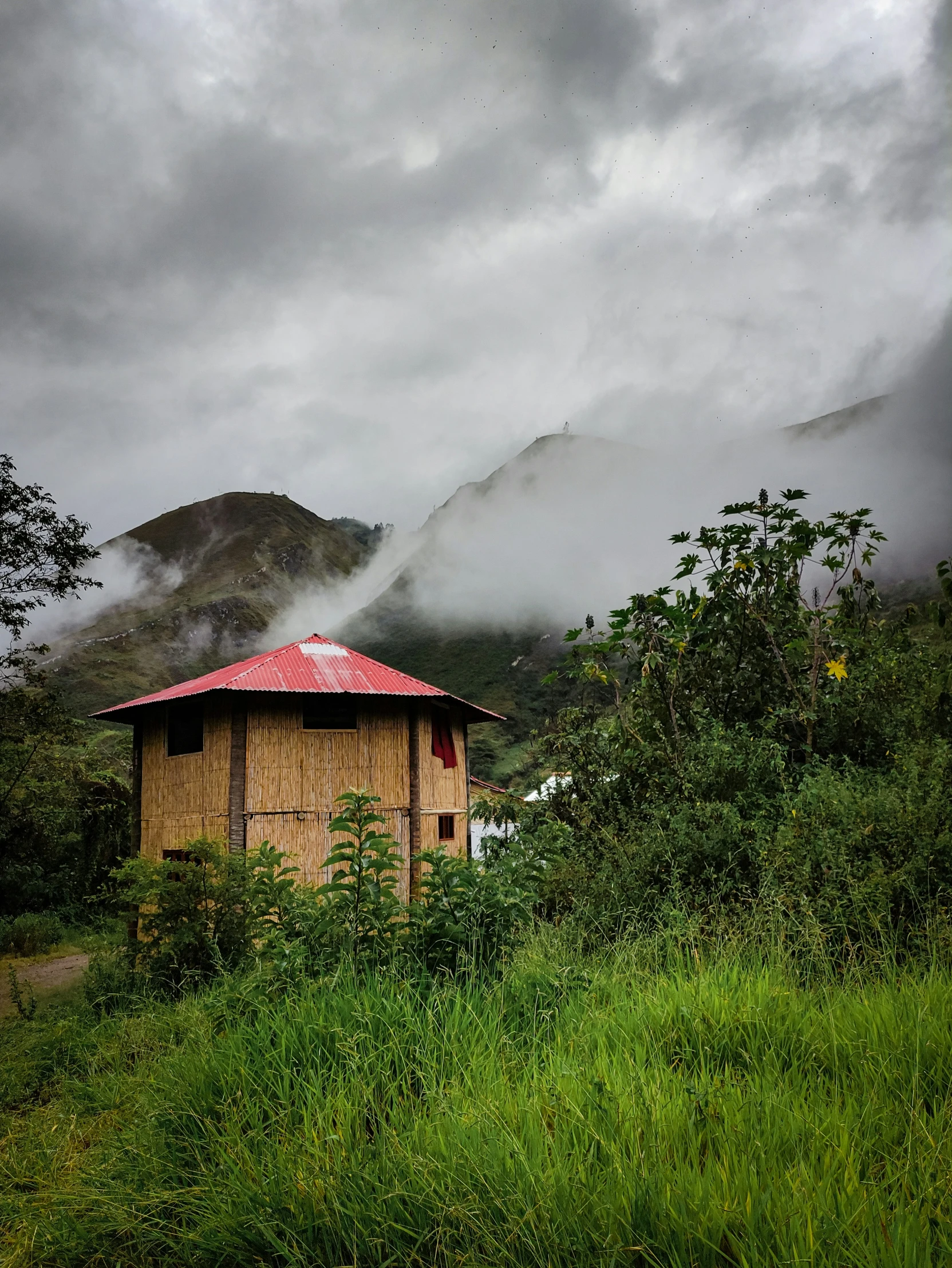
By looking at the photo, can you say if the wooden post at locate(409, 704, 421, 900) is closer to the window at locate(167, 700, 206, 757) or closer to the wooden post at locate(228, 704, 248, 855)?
the wooden post at locate(228, 704, 248, 855)

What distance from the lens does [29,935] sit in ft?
64.4

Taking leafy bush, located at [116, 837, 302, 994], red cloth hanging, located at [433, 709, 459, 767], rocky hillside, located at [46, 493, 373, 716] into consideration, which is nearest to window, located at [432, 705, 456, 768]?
red cloth hanging, located at [433, 709, 459, 767]

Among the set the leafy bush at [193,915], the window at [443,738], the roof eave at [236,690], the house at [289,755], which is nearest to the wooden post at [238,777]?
the house at [289,755]

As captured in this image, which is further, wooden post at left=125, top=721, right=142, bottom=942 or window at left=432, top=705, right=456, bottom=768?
window at left=432, top=705, right=456, bottom=768

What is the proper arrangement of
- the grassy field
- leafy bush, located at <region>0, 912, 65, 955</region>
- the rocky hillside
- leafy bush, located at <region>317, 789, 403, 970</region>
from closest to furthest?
the grassy field < leafy bush, located at <region>317, 789, 403, 970</region> < leafy bush, located at <region>0, 912, 65, 955</region> < the rocky hillside

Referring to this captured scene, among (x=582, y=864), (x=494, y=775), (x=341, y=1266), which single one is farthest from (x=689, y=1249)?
(x=494, y=775)

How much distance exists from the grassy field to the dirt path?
35.0 ft

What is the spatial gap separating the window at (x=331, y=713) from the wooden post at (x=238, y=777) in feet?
5.04

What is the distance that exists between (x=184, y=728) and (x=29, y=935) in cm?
703

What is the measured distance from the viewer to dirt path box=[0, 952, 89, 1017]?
13.8 m

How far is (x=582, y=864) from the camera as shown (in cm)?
628

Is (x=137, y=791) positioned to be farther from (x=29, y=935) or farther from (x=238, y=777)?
(x=238, y=777)

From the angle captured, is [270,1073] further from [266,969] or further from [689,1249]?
[689,1249]

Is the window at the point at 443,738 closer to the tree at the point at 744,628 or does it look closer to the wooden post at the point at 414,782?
the wooden post at the point at 414,782
